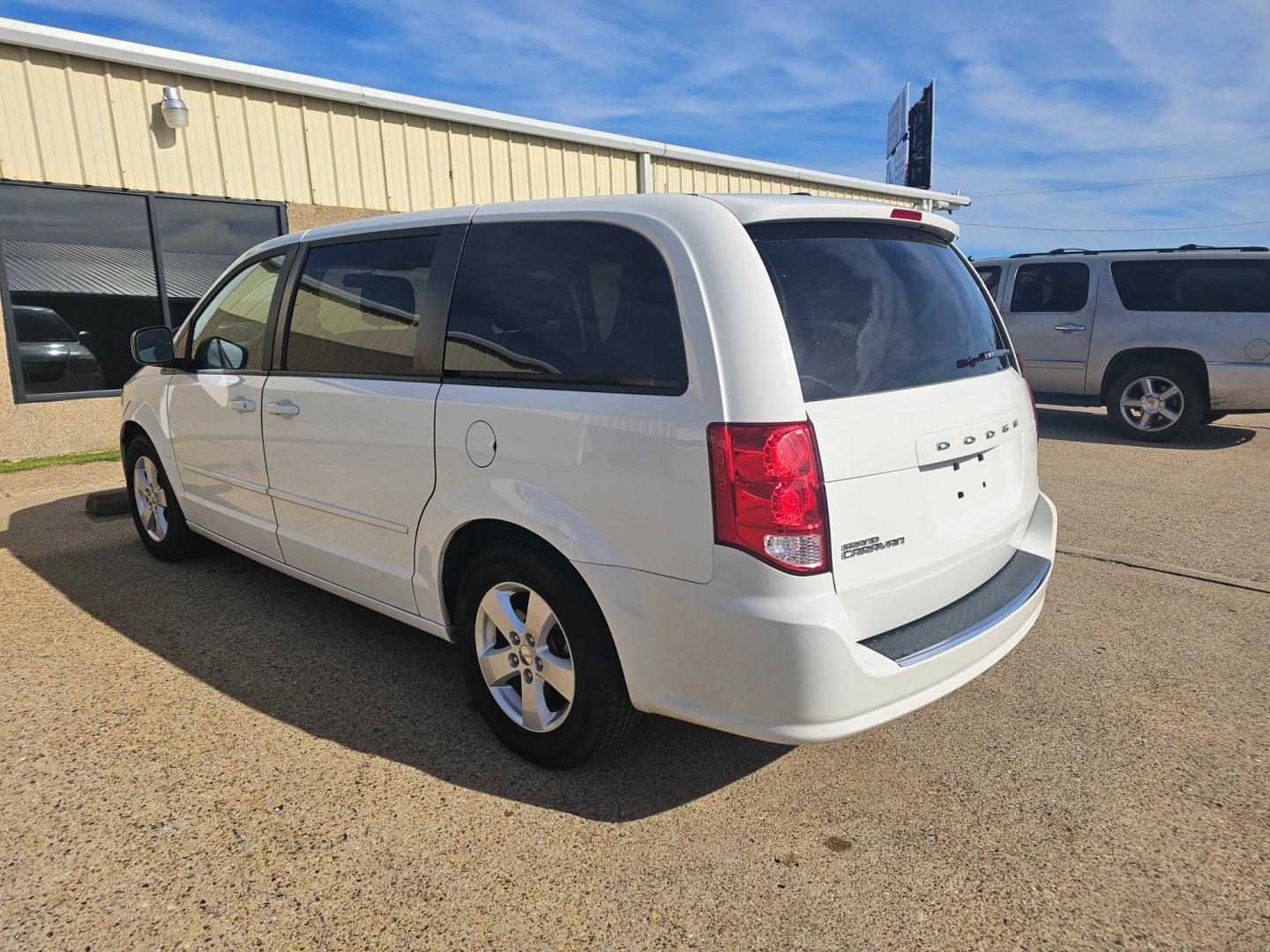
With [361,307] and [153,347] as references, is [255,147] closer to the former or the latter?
[153,347]

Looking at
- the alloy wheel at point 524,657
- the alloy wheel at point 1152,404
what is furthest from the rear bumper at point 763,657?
the alloy wheel at point 1152,404

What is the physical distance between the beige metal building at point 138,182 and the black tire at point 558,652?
18.2 feet

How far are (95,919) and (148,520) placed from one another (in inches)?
131

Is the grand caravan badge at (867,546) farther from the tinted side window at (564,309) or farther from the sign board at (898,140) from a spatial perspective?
the sign board at (898,140)

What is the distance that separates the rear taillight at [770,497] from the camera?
2.14m

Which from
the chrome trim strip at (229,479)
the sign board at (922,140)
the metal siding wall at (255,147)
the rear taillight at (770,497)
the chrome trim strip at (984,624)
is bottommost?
the chrome trim strip at (984,624)

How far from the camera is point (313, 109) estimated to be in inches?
356

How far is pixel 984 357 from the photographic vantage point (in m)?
2.90

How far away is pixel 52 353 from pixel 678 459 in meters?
8.19

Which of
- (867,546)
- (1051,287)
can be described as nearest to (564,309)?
(867,546)

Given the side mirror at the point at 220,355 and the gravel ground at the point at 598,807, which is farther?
the side mirror at the point at 220,355

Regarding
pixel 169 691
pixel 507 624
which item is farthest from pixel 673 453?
pixel 169 691

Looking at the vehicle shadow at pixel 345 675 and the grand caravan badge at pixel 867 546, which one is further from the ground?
the grand caravan badge at pixel 867 546

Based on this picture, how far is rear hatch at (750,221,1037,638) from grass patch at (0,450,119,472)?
7.86 meters
